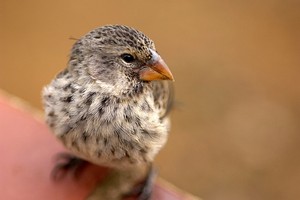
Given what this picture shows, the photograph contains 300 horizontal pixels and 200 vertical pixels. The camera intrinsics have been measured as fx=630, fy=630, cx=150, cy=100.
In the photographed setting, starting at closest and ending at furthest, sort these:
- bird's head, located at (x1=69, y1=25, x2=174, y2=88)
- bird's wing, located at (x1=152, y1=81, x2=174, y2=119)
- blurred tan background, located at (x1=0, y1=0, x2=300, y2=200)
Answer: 1. bird's head, located at (x1=69, y1=25, x2=174, y2=88)
2. bird's wing, located at (x1=152, y1=81, x2=174, y2=119)
3. blurred tan background, located at (x1=0, y1=0, x2=300, y2=200)

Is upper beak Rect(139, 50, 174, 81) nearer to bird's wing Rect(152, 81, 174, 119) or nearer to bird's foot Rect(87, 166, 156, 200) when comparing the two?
bird's wing Rect(152, 81, 174, 119)

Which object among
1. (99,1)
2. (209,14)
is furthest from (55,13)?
(209,14)

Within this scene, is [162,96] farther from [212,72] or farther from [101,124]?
[212,72]

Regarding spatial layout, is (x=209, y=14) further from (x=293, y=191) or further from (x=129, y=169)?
(x=129, y=169)

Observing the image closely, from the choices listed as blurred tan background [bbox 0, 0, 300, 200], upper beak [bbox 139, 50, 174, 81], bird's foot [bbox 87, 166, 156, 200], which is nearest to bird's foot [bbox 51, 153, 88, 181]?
bird's foot [bbox 87, 166, 156, 200]

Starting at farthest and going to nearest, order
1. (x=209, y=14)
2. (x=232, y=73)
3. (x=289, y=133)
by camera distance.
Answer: (x=209, y=14)
(x=232, y=73)
(x=289, y=133)

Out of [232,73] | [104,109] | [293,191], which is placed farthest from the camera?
[232,73]

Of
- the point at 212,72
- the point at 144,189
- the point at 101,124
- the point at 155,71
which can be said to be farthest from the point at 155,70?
the point at 212,72
